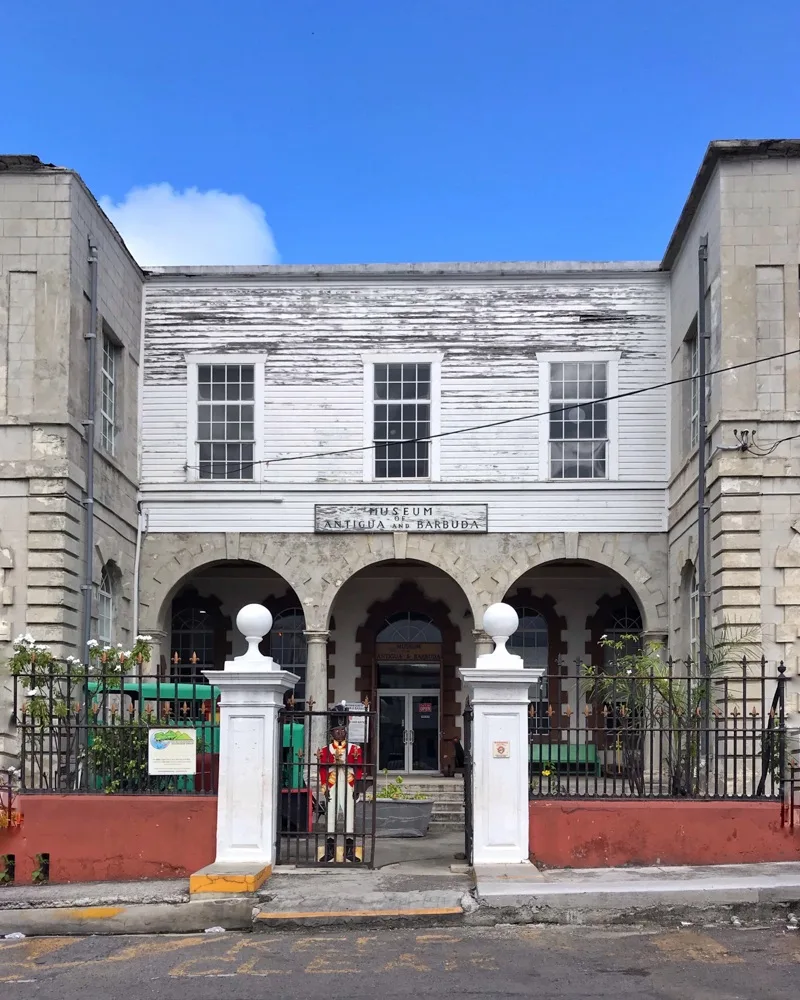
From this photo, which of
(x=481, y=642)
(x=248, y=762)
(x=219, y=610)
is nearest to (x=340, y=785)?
(x=248, y=762)

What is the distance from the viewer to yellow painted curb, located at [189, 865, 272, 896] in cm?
1095

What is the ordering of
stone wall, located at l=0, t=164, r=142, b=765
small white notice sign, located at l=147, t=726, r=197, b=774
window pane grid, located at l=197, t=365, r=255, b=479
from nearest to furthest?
small white notice sign, located at l=147, t=726, r=197, b=774
stone wall, located at l=0, t=164, r=142, b=765
window pane grid, located at l=197, t=365, r=255, b=479

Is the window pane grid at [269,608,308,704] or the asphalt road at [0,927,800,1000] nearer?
the asphalt road at [0,927,800,1000]

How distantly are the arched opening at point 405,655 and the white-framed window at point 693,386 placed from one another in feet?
20.6

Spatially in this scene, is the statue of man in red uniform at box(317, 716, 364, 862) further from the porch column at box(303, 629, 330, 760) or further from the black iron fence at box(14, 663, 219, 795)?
the porch column at box(303, 629, 330, 760)

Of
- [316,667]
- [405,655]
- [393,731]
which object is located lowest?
[393,731]

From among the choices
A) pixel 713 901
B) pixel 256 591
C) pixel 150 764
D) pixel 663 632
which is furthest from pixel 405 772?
pixel 713 901

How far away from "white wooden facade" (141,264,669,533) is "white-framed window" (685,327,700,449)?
1199mm

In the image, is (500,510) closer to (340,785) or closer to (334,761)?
(334,761)

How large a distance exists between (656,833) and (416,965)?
171 inches

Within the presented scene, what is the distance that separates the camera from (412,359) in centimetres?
2158

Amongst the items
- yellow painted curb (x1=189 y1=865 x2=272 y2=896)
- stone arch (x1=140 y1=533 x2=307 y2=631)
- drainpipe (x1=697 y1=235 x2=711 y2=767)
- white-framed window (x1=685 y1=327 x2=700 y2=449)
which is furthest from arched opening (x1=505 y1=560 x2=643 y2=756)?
yellow painted curb (x1=189 y1=865 x2=272 y2=896)

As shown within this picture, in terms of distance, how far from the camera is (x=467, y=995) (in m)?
7.85

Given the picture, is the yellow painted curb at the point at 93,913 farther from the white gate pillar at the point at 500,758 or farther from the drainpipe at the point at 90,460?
the drainpipe at the point at 90,460
